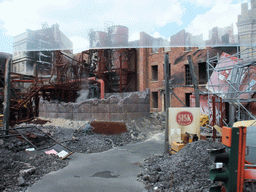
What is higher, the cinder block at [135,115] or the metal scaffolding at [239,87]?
the metal scaffolding at [239,87]

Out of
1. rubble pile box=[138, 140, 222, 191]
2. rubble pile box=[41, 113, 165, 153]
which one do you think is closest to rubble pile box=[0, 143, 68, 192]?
rubble pile box=[41, 113, 165, 153]

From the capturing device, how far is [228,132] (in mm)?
2273

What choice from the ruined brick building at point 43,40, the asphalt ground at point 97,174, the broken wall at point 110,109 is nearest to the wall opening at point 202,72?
the broken wall at point 110,109

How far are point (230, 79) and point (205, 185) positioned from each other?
9.99m

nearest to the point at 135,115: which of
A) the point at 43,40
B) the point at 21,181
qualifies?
the point at 21,181

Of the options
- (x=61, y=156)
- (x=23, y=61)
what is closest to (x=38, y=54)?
(x=23, y=61)

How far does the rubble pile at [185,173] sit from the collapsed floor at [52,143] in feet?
10.2

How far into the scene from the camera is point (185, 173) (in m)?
4.81

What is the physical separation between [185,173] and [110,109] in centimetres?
930

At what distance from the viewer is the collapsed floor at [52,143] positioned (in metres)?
5.29

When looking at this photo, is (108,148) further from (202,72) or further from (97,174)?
(202,72)

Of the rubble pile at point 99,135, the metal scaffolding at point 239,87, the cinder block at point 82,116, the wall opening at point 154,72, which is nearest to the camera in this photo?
the rubble pile at point 99,135

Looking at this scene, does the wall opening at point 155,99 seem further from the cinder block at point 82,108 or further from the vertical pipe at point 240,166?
the vertical pipe at point 240,166

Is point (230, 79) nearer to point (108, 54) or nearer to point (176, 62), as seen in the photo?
point (176, 62)
